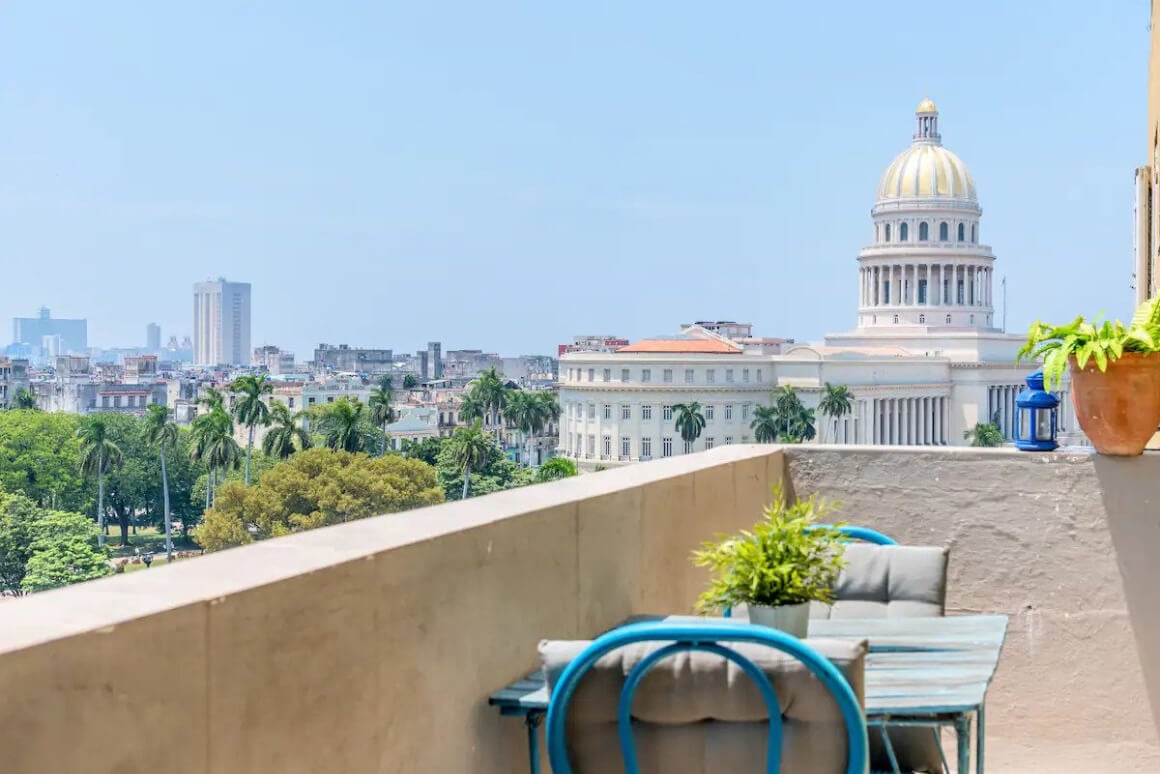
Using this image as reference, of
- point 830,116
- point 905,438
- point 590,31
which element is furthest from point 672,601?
point 830,116

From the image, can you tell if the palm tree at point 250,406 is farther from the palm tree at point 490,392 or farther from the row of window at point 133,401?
the row of window at point 133,401

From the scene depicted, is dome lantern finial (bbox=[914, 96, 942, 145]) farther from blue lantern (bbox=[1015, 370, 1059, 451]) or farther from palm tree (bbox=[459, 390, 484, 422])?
blue lantern (bbox=[1015, 370, 1059, 451])

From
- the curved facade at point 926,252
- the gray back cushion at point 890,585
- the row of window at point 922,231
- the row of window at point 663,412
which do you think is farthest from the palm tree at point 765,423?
the gray back cushion at point 890,585

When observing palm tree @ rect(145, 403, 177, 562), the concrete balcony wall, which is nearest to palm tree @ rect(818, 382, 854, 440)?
palm tree @ rect(145, 403, 177, 562)

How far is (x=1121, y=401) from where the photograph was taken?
3.87 meters

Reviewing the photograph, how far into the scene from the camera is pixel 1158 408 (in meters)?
3.88

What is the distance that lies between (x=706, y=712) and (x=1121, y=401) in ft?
7.92

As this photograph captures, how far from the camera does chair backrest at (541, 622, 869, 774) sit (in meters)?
1.81

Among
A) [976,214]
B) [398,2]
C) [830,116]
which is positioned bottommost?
[976,214]

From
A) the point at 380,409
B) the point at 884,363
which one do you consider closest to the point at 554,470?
the point at 380,409

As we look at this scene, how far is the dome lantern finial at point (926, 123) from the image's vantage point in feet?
334

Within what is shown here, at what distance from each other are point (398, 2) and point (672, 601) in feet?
491

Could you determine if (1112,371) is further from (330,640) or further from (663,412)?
(663,412)

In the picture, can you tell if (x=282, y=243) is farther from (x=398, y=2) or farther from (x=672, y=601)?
(x=672, y=601)
